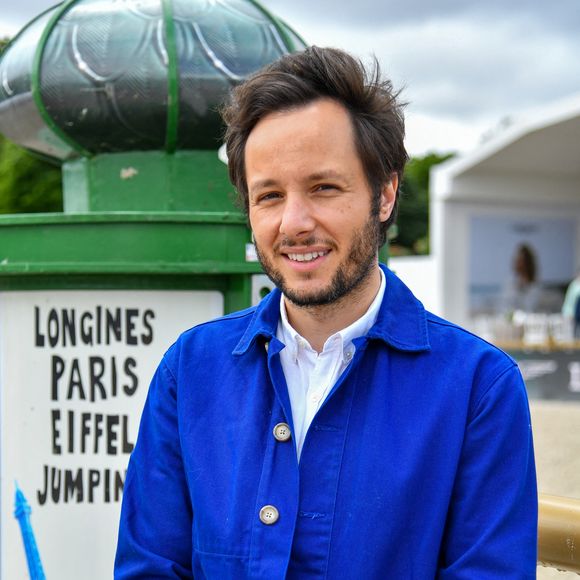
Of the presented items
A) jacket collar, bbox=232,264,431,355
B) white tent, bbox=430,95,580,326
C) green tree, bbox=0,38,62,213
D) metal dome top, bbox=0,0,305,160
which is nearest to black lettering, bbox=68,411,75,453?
metal dome top, bbox=0,0,305,160

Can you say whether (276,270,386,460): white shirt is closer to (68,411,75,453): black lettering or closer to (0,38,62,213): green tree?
(68,411,75,453): black lettering

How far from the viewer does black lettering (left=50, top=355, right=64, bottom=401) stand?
98.7 inches

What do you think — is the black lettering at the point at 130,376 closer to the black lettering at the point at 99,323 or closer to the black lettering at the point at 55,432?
the black lettering at the point at 99,323

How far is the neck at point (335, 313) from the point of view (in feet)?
5.25

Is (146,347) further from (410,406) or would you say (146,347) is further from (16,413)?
(410,406)

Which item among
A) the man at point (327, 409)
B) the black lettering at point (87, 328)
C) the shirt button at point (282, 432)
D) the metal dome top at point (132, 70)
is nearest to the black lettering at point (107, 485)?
the black lettering at point (87, 328)

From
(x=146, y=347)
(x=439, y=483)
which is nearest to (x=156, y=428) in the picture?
(x=439, y=483)

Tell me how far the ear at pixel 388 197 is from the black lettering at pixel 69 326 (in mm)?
1164

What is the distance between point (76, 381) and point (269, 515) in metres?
1.20

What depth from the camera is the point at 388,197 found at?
1.68 m

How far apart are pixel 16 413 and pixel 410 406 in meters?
1.51

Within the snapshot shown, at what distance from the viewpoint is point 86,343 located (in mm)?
2482

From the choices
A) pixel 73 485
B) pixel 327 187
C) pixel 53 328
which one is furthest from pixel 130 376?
pixel 327 187

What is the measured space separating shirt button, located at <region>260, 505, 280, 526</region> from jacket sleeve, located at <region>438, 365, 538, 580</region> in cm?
29
